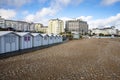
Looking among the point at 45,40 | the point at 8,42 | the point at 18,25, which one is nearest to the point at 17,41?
the point at 8,42

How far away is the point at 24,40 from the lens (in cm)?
2316

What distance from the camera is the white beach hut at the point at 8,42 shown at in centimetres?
1737

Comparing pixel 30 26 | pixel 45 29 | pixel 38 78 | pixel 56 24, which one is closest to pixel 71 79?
pixel 38 78

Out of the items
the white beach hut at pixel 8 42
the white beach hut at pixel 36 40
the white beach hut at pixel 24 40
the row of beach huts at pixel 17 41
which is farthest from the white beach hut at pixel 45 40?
the white beach hut at pixel 8 42

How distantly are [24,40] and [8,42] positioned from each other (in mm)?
4637

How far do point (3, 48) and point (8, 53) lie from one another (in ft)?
4.56

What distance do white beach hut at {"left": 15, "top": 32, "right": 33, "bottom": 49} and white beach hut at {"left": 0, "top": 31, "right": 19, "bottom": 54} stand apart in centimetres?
103

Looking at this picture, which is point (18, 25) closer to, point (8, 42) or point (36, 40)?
point (36, 40)

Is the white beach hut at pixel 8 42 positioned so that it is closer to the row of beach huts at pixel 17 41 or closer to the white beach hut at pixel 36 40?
the row of beach huts at pixel 17 41

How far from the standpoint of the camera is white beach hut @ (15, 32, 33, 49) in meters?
22.0

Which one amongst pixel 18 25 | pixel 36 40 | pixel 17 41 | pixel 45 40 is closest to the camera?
pixel 17 41

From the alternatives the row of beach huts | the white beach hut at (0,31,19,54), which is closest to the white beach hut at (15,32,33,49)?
the row of beach huts

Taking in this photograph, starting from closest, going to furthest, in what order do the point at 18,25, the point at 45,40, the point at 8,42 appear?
the point at 8,42 → the point at 45,40 → the point at 18,25

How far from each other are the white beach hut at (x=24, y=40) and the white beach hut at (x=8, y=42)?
103 centimetres
